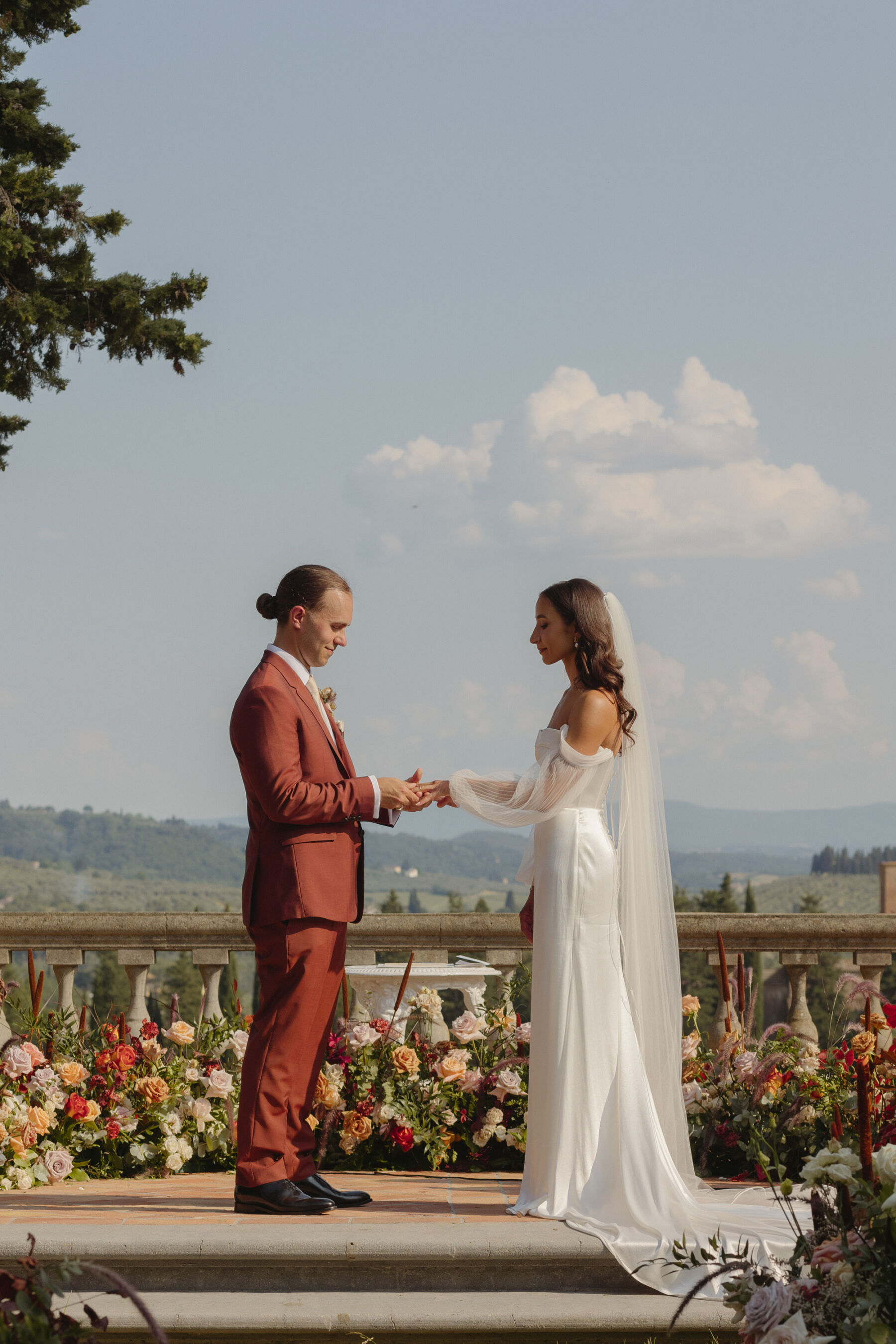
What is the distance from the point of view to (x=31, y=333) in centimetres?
919

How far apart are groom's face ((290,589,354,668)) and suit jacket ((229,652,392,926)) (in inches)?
4.9

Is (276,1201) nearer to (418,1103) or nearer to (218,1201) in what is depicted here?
(218,1201)

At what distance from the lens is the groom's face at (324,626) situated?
5254 millimetres

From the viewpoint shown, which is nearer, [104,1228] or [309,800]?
[104,1228]

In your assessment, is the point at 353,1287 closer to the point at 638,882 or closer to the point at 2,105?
the point at 638,882

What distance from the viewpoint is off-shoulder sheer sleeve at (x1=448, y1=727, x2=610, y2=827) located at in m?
5.37

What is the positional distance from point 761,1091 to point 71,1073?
3.27m

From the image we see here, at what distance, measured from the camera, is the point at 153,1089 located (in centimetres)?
629

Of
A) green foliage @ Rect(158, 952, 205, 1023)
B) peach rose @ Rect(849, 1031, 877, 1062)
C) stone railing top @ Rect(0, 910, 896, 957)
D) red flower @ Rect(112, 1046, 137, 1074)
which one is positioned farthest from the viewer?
green foliage @ Rect(158, 952, 205, 1023)

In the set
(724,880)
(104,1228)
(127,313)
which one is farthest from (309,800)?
(724,880)

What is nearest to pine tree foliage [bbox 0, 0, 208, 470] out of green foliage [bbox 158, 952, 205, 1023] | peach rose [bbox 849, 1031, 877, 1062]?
peach rose [bbox 849, 1031, 877, 1062]

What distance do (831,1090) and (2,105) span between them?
837 cm

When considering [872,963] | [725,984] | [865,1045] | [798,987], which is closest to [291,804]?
[725,984]

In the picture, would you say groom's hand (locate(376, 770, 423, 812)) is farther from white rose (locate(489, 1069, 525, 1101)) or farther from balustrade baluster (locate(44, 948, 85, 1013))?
balustrade baluster (locate(44, 948, 85, 1013))
